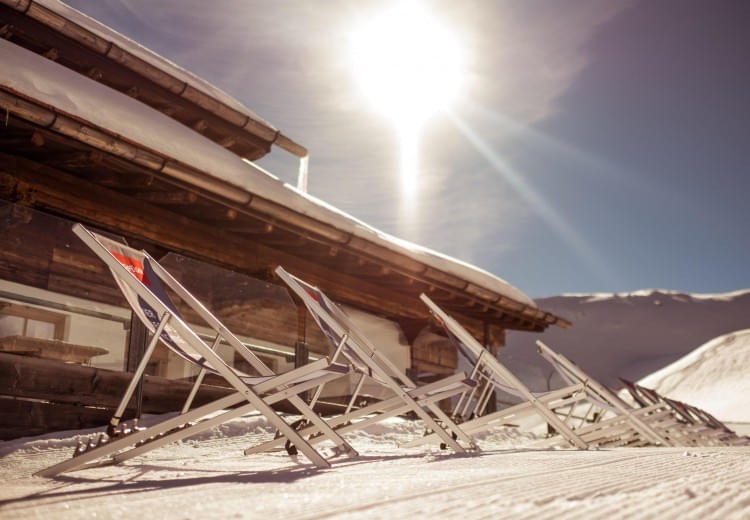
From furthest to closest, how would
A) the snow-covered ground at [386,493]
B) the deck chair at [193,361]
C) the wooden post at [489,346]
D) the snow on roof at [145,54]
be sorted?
the wooden post at [489,346]
the snow on roof at [145,54]
the deck chair at [193,361]
the snow-covered ground at [386,493]

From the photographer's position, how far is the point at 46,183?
5242 millimetres

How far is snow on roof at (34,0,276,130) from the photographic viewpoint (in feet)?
22.2

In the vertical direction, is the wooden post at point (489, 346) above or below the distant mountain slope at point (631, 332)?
below

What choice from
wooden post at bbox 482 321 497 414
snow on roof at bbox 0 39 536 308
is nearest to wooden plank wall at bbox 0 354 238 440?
snow on roof at bbox 0 39 536 308

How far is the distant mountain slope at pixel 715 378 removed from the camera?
1977cm

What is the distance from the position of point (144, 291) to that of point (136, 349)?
305 centimetres

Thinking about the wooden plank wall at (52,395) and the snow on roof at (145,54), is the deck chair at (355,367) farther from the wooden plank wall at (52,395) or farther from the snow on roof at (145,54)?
the snow on roof at (145,54)

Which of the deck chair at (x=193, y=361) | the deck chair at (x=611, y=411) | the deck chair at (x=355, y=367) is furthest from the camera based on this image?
the deck chair at (x=611, y=411)

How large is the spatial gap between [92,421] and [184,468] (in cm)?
255

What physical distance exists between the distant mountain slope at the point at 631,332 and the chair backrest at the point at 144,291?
1436 inches

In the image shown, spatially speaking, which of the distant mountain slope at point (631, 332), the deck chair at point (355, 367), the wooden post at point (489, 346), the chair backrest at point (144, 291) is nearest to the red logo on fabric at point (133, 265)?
the chair backrest at point (144, 291)

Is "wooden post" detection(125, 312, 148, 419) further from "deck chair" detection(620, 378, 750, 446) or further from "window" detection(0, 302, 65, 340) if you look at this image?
"deck chair" detection(620, 378, 750, 446)

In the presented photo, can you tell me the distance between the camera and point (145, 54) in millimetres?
7559

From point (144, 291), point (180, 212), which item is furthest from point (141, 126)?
point (144, 291)
